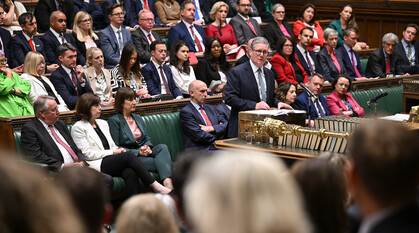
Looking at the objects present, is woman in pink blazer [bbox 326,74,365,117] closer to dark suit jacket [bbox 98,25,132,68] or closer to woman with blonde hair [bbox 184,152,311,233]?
dark suit jacket [bbox 98,25,132,68]

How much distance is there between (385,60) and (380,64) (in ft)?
0.31

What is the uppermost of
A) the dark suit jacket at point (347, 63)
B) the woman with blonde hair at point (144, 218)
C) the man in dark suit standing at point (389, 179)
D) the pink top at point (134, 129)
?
the man in dark suit standing at point (389, 179)

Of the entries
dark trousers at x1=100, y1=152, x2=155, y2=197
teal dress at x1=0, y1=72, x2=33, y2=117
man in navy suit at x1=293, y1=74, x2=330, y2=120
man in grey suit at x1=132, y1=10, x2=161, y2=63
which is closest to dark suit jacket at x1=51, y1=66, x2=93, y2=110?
teal dress at x1=0, y1=72, x2=33, y2=117

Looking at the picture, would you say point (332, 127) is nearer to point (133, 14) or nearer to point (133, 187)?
point (133, 187)

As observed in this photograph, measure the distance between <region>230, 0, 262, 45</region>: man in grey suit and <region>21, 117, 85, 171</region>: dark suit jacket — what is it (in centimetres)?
436

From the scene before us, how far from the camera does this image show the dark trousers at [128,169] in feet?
17.0

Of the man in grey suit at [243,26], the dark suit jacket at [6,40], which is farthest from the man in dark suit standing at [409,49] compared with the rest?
the dark suit jacket at [6,40]

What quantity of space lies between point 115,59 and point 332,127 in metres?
3.14

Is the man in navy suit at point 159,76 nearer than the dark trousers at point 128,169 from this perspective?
No

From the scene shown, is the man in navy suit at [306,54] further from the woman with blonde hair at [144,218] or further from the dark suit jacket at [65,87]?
the woman with blonde hair at [144,218]

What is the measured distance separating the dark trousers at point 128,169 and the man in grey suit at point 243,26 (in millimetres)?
4063

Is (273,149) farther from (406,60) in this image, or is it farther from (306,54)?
(406,60)

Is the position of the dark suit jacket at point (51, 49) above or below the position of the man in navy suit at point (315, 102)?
above

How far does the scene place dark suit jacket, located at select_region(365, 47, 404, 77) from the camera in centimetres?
895
